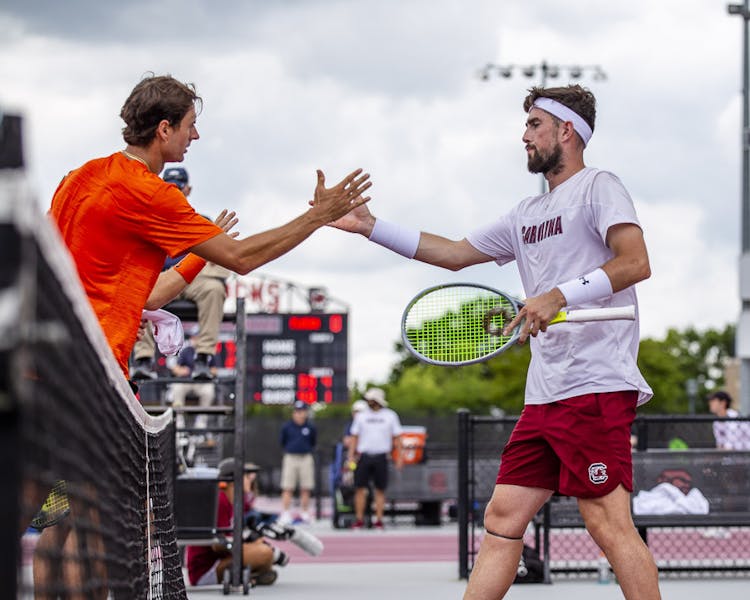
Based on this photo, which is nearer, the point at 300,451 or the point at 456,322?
the point at 456,322

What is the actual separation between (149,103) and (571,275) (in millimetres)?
1606

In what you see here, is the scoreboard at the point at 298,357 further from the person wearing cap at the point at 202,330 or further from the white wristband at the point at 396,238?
the white wristband at the point at 396,238

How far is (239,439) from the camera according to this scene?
9.34 meters

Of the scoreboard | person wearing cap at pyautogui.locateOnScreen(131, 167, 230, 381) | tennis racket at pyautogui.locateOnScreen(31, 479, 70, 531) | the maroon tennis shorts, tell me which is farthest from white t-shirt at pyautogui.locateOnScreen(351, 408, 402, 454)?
tennis racket at pyautogui.locateOnScreen(31, 479, 70, 531)

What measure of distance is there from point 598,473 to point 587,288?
63 centimetres

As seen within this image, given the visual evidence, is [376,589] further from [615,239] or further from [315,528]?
[315,528]

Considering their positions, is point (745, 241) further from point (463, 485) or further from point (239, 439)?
point (239, 439)

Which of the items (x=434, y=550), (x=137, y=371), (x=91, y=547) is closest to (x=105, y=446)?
(x=91, y=547)

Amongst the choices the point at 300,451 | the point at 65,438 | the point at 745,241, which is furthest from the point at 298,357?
the point at 65,438

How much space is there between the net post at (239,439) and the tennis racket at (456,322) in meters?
3.83

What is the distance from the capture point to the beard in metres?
5.27

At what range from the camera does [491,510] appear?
198 inches

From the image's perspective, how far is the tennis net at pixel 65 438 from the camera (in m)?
1.88

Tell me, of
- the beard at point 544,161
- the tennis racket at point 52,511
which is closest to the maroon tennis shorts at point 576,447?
the beard at point 544,161
